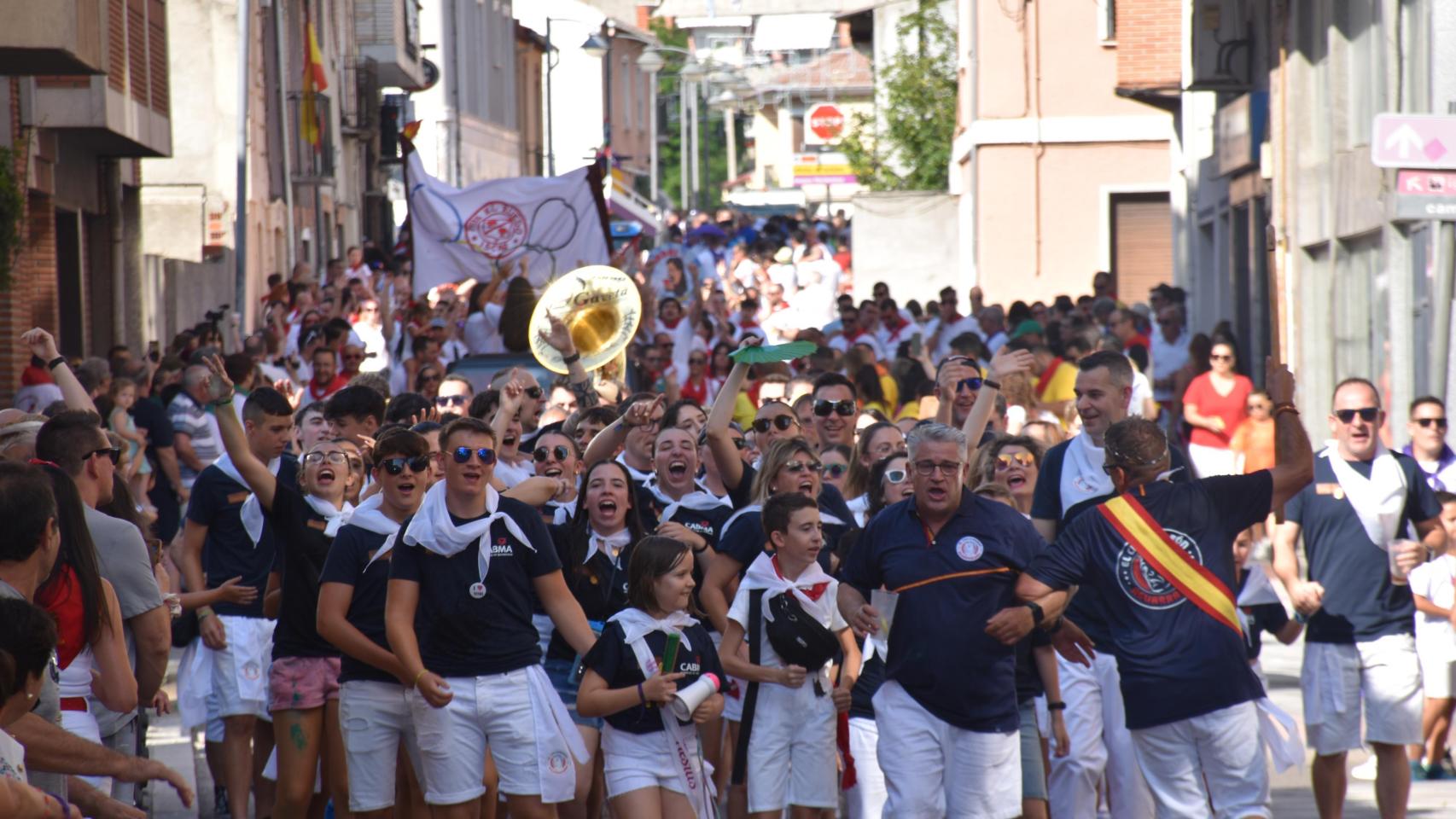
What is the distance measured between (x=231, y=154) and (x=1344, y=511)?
79.0 ft

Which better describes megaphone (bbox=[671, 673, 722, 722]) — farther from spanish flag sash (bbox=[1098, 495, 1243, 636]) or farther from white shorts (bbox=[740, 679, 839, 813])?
spanish flag sash (bbox=[1098, 495, 1243, 636])

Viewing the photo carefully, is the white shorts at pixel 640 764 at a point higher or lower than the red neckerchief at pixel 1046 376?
lower

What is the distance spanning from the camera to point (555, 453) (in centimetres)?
957

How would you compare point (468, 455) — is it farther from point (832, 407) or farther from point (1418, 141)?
point (1418, 141)

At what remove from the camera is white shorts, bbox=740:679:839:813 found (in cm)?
823

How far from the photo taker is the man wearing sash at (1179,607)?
24.2ft

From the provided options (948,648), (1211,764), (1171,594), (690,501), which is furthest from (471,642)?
(1211,764)

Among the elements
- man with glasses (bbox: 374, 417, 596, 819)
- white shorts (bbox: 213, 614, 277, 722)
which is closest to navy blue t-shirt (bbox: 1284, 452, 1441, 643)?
man with glasses (bbox: 374, 417, 596, 819)

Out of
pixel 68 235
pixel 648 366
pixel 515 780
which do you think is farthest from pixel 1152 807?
pixel 68 235

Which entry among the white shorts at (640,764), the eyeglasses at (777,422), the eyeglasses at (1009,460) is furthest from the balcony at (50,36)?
the white shorts at (640,764)

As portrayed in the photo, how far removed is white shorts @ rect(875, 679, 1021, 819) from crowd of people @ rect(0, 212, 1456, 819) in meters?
0.01

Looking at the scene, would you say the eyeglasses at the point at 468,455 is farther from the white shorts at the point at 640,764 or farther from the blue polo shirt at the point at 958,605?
the blue polo shirt at the point at 958,605

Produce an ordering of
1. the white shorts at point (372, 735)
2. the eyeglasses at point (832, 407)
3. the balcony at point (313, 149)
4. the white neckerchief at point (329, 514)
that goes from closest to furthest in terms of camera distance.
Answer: the white shorts at point (372, 735)
the white neckerchief at point (329, 514)
the eyeglasses at point (832, 407)
the balcony at point (313, 149)

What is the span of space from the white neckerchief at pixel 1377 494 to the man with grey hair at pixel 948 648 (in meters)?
2.13
